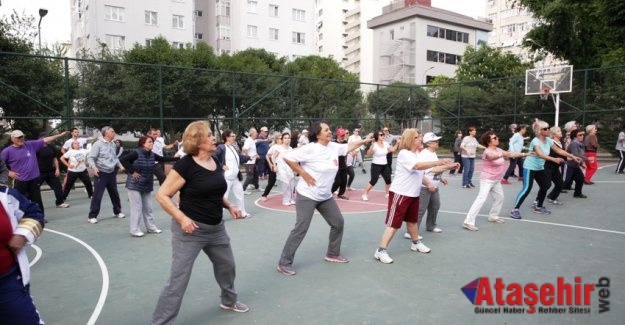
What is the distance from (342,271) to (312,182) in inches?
48.1

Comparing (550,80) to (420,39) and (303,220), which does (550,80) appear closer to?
(303,220)

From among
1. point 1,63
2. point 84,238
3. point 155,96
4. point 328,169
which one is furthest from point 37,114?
point 328,169

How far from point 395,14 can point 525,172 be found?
6412 centimetres

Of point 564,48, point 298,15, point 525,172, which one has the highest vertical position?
point 298,15

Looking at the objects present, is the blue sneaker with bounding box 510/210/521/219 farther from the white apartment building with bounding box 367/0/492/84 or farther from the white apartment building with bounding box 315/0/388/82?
the white apartment building with bounding box 315/0/388/82

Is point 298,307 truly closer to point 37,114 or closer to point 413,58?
point 37,114

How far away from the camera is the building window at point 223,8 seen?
175 feet

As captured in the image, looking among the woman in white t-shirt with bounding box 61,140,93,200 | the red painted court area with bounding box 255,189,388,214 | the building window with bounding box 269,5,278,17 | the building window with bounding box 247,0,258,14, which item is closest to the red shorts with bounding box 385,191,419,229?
the red painted court area with bounding box 255,189,388,214

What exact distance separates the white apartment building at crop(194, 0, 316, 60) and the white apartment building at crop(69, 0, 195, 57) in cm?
584

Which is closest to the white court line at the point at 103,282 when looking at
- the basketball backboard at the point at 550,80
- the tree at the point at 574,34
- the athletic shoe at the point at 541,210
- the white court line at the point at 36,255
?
the white court line at the point at 36,255

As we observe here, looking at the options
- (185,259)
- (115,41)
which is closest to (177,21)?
(115,41)

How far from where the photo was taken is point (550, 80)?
21.2 m

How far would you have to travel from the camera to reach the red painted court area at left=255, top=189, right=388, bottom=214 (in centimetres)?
1008

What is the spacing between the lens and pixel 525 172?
902 centimetres
